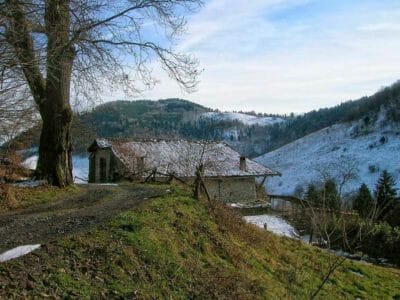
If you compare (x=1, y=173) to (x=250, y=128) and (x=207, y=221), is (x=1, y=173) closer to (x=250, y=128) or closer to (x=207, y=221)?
(x=207, y=221)

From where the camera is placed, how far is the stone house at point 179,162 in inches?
1273

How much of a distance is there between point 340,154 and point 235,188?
230 ft

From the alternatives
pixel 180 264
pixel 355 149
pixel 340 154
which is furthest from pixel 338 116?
pixel 180 264

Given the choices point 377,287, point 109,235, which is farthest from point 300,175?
point 109,235

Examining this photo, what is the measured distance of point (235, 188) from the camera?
34094 mm

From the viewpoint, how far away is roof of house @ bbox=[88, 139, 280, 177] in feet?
106

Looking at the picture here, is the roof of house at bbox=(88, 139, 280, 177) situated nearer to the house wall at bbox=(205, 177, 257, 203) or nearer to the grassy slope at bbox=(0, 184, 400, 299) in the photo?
the house wall at bbox=(205, 177, 257, 203)

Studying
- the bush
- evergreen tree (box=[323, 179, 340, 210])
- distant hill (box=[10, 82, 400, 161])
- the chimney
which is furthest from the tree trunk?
distant hill (box=[10, 82, 400, 161])

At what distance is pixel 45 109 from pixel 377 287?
10450 mm

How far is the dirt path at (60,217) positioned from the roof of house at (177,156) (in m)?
18.3

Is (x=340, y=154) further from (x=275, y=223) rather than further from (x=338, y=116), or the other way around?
(x=275, y=223)

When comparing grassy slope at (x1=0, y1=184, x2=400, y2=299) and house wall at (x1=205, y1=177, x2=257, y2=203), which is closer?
grassy slope at (x1=0, y1=184, x2=400, y2=299)

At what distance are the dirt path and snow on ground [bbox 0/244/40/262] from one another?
203 millimetres

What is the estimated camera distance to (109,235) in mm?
8570
